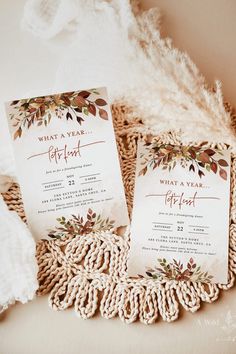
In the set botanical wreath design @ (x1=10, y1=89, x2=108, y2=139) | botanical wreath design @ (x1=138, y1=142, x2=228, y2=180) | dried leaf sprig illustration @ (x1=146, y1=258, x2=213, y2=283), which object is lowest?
dried leaf sprig illustration @ (x1=146, y1=258, x2=213, y2=283)

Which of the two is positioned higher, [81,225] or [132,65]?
[132,65]

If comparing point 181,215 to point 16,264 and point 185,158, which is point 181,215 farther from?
point 16,264

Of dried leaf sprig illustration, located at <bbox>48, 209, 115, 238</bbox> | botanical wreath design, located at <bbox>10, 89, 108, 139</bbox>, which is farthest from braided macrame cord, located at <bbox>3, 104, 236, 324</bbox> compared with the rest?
botanical wreath design, located at <bbox>10, 89, 108, 139</bbox>

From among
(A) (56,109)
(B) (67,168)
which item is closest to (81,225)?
(B) (67,168)

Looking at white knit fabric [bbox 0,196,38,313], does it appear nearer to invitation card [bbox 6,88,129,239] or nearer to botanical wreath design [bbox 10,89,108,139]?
invitation card [bbox 6,88,129,239]

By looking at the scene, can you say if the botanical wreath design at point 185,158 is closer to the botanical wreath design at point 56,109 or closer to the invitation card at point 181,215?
the invitation card at point 181,215

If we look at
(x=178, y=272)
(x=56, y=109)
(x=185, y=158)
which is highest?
(x=56, y=109)

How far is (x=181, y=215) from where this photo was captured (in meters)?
0.71

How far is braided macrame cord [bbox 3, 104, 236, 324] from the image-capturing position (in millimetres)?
676

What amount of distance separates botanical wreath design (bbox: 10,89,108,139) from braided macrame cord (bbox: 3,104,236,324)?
0.12 meters

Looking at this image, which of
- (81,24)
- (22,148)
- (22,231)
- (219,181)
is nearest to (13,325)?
(22,231)

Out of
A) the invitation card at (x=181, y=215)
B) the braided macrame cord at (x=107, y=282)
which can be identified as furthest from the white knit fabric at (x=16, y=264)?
the invitation card at (x=181, y=215)

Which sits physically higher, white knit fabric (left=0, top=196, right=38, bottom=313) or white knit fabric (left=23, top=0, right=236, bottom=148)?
white knit fabric (left=23, top=0, right=236, bottom=148)

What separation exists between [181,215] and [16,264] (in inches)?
10.7
